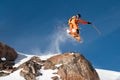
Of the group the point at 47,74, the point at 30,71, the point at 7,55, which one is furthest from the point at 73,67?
the point at 7,55

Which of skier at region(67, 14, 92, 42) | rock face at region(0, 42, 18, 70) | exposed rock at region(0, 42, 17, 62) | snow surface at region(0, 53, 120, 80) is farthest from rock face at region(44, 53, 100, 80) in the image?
skier at region(67, 14, 92, 42)

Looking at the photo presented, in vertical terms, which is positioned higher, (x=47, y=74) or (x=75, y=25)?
(x=47, y=74)

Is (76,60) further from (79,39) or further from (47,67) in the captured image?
(79,39)

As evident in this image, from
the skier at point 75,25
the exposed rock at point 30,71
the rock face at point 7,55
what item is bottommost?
the skier at point 75,25

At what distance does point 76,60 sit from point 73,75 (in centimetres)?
472

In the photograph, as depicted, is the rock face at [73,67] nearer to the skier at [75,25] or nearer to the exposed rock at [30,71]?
the exposed rock at [30,71]

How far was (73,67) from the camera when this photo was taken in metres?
68.3

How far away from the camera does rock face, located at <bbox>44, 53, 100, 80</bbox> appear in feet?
219

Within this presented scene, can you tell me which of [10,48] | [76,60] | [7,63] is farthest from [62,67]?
[10,48]

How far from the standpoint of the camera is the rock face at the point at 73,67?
66.7 meters

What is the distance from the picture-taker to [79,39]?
31047mm

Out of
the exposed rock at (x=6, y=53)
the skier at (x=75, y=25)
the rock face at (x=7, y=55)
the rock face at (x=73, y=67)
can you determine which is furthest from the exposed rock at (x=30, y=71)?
the skier at (x=75, y=25)

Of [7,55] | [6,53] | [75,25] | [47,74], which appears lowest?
[75,25]

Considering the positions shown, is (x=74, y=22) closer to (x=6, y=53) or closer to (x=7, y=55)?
(x=6, y=53)
